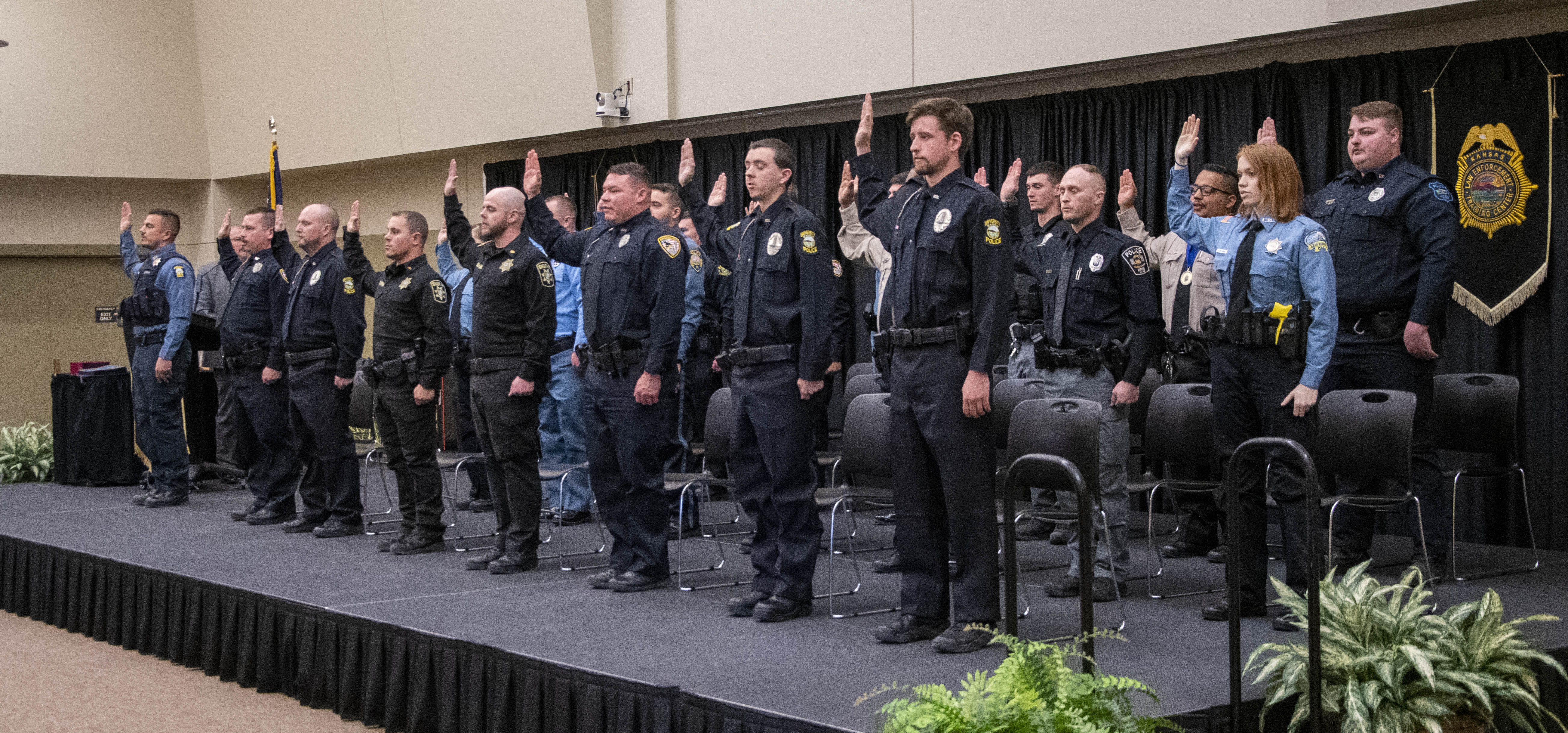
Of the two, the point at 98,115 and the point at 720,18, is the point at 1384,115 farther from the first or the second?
the point at 98,115

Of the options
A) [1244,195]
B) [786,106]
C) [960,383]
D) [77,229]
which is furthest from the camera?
[77,229]

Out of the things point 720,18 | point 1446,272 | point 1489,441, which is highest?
point 720,18

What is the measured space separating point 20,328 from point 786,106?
920cm

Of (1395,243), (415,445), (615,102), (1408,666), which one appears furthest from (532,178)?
(615,102)

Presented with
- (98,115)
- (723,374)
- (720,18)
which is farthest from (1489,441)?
(98,115)

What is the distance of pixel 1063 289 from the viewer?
5250 mm

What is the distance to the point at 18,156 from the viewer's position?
11.9 metres

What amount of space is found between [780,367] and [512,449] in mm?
1521

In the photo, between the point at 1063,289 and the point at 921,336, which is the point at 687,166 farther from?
the point at 921,336

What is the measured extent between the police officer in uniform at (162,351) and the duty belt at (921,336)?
5.36 metres

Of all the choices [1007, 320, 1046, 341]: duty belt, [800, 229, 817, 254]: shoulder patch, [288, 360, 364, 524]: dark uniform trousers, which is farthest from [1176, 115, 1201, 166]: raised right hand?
[288, 360, 364, 524]: dark uniform trousers

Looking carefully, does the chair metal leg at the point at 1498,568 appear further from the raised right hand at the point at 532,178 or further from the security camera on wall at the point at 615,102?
the security camera on wall at the point at 615,102

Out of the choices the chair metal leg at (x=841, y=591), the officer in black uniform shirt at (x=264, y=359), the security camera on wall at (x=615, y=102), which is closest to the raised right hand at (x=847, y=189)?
the chair metal leg at (x=841, y=591)

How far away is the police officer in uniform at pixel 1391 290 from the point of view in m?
5.03
